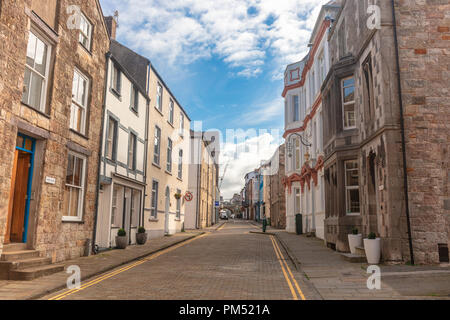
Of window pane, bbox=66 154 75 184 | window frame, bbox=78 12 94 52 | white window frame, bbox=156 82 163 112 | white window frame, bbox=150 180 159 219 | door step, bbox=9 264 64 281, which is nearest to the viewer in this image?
door step, bbox=9 264 64 281

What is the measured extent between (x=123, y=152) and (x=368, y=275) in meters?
11.7

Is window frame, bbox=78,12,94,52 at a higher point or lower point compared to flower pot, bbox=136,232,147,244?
higher

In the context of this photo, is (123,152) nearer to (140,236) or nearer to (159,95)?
(140,236)

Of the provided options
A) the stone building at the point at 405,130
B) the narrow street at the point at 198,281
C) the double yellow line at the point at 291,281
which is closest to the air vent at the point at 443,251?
the stone building at the point at 405,130

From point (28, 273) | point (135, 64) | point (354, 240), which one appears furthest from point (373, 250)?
point (135, 64)

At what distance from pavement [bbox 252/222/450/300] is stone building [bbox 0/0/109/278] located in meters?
6.76

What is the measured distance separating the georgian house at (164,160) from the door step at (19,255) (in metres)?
10.5

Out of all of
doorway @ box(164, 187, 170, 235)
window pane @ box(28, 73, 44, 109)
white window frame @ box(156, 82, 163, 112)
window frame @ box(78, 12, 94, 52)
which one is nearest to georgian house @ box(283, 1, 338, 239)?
white window frame @ box(156, 82, 163, 112)

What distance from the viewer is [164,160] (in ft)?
81.5

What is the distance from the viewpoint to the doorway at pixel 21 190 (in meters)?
9.93

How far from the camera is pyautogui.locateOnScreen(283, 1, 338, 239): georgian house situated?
2167 centimetres

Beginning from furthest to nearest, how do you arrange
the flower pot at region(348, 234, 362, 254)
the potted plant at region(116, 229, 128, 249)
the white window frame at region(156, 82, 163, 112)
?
the white window frame at region(156, 82, 163, 112), the potted plant at region(116, 229, 128, 249), the flower pot at region(348, 234, 362, 254)

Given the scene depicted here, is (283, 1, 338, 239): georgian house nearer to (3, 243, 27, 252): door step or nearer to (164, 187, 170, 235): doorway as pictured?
(164, 187, 170, 235): doorway
